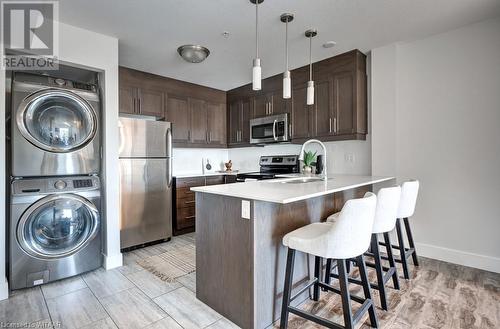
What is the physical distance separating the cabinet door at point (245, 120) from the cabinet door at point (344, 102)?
162 centimetres

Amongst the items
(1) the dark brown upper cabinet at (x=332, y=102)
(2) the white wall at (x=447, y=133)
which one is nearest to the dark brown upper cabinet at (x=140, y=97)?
(1) the dark brown upper cabinet at (x=332, y=102)

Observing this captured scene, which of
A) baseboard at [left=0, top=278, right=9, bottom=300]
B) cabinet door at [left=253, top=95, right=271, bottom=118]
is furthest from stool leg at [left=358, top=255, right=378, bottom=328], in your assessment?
cabinet door at [left=253, top=95, right=271, bottom=118]

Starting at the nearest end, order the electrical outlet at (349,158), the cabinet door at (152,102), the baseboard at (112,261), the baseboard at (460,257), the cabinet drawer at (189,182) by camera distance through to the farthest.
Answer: the baseboard at (460,257) → the baseboard at (112,261) → the electrical outlet at (349,158) → the cabinet door at (152,102) → the cabinet drawer at (189,182)

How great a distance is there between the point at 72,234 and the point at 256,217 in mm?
2019

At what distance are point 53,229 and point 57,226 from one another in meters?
0.04

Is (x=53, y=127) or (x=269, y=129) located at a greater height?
(x=269, y=129)

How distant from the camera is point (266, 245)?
5.78 ft

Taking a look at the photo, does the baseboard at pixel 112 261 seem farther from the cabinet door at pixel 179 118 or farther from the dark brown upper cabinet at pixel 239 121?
the dark brown upper cabinet at pixel 239 121

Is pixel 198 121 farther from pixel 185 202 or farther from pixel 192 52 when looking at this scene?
pixel 192 52

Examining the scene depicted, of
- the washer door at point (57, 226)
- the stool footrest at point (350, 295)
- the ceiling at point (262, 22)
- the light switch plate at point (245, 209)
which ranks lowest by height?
the stool footrest at point (350, 295)

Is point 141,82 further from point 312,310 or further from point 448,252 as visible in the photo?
point 448,252

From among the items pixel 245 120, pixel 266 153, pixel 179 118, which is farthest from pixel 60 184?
pixel 266 153

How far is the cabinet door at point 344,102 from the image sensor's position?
3.22 metres

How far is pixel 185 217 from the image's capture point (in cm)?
400
